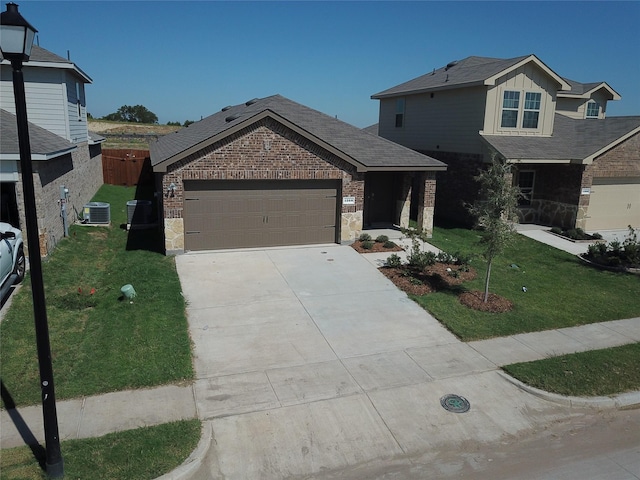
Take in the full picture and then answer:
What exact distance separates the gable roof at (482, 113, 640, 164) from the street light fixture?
16663 millimetres

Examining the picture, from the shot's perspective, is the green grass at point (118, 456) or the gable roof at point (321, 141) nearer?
the green grass at point (118, 456)

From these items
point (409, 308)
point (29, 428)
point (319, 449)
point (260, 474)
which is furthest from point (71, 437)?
point (409, 308)

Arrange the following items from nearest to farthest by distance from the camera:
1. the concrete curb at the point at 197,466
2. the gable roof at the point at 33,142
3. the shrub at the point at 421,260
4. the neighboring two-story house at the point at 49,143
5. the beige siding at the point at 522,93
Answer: the concrete curb at the point at 197,466, the gable roof at the point at 33,142, the neighboring two-story house at the point at 49,143, the shrub at the point at 421,260, the beige siding at the point at 522,93

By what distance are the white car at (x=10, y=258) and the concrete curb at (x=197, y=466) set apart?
614 cm

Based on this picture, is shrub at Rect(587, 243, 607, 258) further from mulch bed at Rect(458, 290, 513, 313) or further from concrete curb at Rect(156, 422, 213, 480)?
concrete curb at Rect(156, 422, 213, 480)

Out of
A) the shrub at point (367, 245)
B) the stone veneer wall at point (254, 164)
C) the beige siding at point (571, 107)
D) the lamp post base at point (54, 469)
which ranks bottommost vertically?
the lamp post base at point (54, 469)

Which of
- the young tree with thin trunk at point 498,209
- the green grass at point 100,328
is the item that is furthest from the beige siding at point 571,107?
the green grass at point 100,328

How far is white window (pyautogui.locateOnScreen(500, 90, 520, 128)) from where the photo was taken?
66.7 feet

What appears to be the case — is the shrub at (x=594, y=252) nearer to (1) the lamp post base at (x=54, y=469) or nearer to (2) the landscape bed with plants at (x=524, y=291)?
(2) the landscape bed with plants at (x=524, y=291)

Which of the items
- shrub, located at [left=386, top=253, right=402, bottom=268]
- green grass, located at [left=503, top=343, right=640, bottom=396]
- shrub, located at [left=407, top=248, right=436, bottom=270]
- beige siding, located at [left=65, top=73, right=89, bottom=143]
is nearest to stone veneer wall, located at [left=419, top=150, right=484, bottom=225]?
A: shrub, located at [left=407, top=248, right=436, bottom=270]

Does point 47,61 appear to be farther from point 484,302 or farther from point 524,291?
point 524,291

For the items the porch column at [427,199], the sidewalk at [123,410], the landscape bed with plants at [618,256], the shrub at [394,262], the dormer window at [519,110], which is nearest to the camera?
the sidewalk at [123,410]

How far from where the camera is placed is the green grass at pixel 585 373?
815 centimetres

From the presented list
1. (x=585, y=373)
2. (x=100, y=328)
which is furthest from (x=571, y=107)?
(x=100, y=328)
